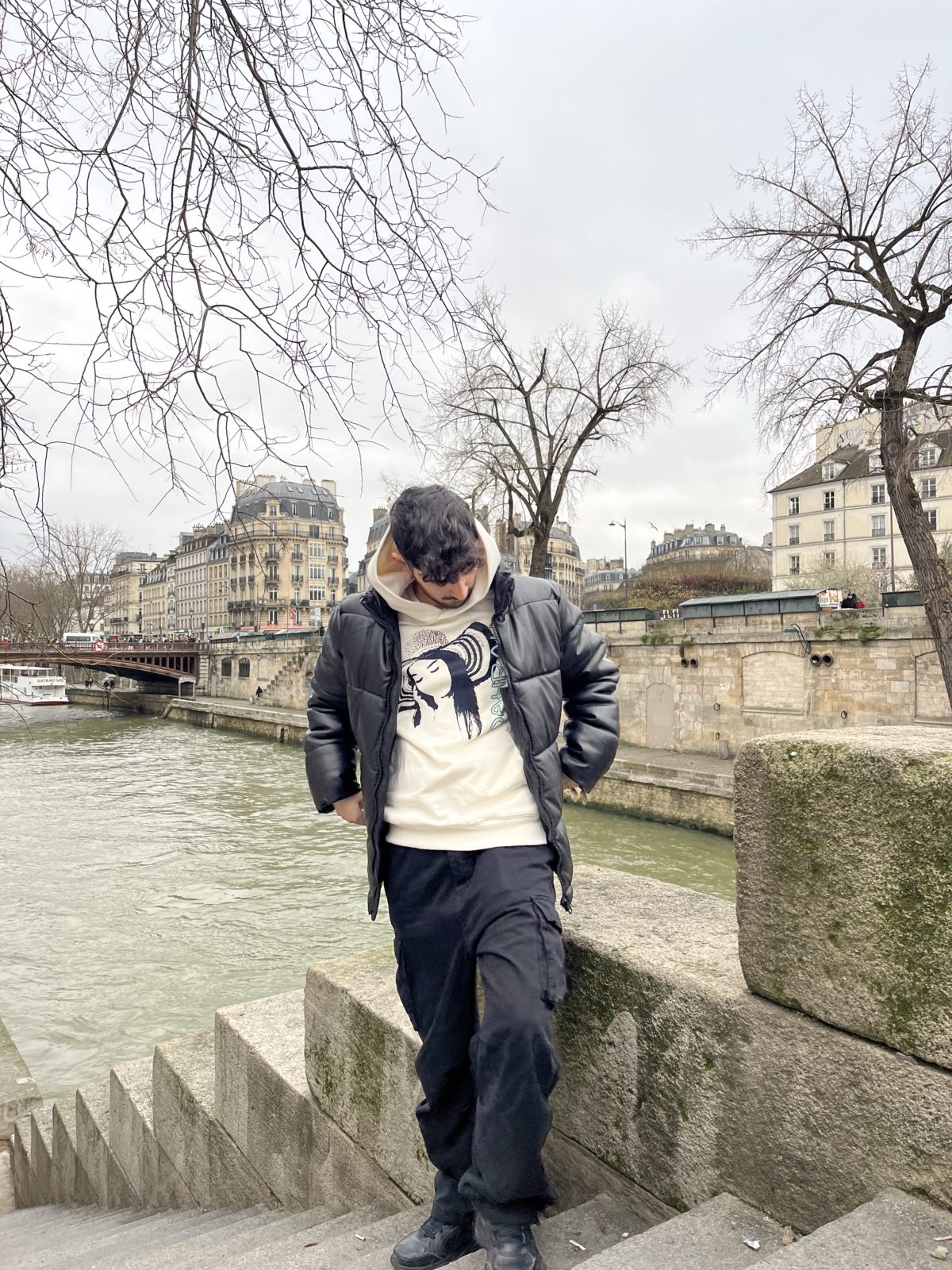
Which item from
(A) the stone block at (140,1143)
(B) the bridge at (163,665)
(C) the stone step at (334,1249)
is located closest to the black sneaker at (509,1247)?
(C) the stone step at (334,1249)

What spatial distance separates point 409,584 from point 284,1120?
174 centimetres

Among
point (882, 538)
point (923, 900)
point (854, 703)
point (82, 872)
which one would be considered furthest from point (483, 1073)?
point (882, 538)

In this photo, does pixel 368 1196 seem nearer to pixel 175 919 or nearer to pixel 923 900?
pixel 923 900

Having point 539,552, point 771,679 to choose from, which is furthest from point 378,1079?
point 771,679

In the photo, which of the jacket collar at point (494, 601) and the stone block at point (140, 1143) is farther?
the stone block at point (140, 1143)

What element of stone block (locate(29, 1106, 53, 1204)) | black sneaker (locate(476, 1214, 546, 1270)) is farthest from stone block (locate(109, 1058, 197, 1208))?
black sneaker (locate(476, 1214, 546, 1270))

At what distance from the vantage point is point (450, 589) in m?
1.84

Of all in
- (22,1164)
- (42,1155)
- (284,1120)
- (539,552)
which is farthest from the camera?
(539,552)

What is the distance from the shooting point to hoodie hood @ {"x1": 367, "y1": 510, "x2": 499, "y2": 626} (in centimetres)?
186

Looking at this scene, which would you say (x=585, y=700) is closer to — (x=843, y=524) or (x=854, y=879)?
(x=854, y=879)

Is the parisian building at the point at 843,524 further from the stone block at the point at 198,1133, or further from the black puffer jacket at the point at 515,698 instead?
the black puffer jacket at the point at 515,698

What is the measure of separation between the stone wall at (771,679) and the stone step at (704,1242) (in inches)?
605

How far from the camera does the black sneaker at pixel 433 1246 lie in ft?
5.54

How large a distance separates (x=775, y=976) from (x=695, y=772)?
15213 millimetres
